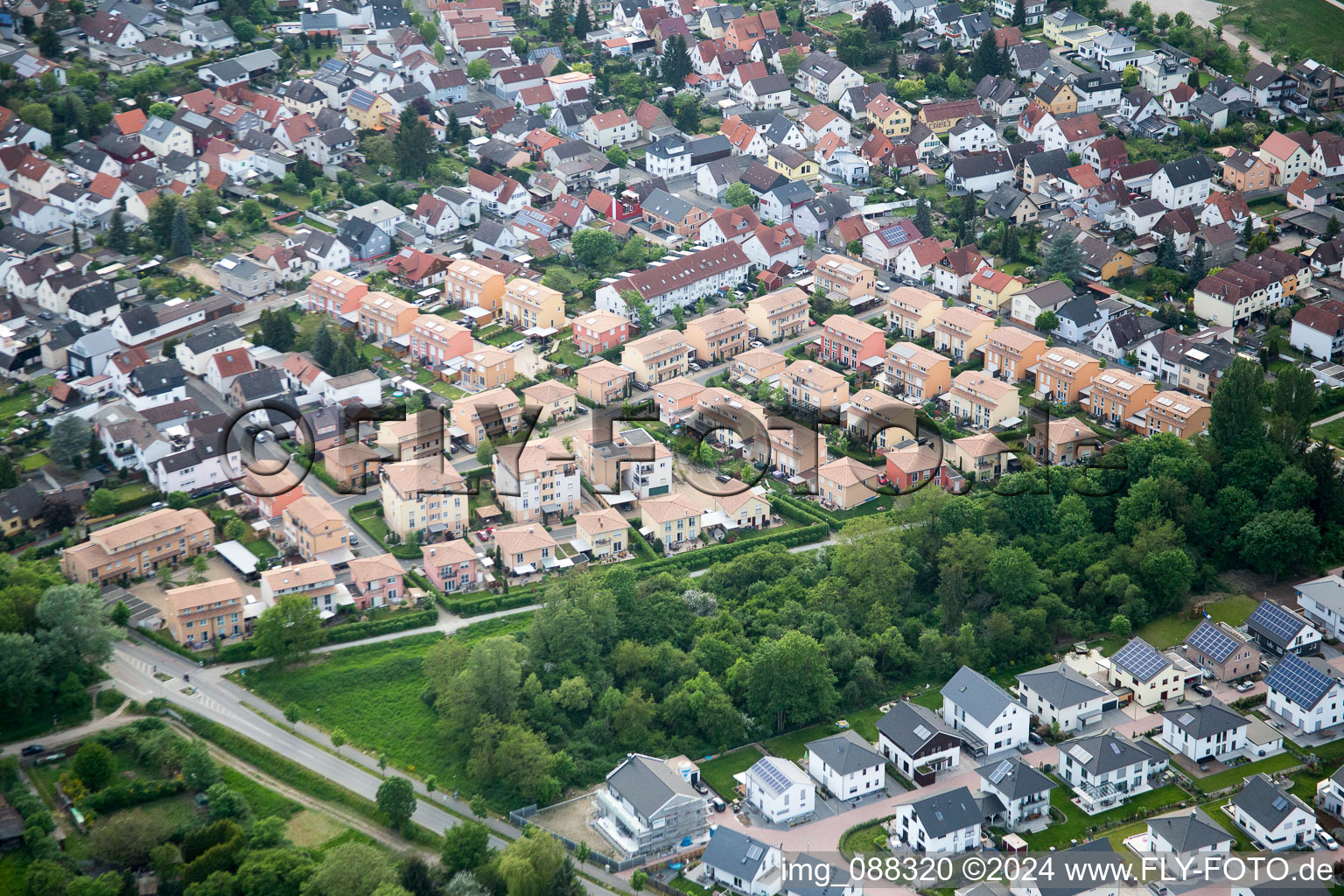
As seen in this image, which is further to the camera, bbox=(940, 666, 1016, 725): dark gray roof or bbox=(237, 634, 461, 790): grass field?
bbox=(940, 666, 1016, 725): dark gray roof

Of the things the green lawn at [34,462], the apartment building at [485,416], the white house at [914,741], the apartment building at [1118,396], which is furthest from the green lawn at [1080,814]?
the green lawn at [34,462]

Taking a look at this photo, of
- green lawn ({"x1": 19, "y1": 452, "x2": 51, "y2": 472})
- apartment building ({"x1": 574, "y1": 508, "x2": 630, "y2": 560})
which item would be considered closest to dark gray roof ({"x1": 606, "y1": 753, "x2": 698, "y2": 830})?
apartment building ({"x1": 574, "y1": 508, "x2": 630, "y2": 560})

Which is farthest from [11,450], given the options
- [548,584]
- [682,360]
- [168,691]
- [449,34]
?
[449,34]

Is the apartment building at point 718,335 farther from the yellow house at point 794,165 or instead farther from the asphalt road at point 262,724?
the asphalt road at point 262,724

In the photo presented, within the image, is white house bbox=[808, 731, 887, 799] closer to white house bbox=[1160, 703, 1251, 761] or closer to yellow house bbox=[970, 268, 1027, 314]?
white house bbox=[1160, 703, 1251, 761]

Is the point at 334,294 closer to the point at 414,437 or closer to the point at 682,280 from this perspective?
the point at 414,437

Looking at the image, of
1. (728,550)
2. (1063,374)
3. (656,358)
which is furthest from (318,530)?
(1063,374)

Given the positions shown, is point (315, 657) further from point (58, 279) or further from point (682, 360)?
point (58, 279)
